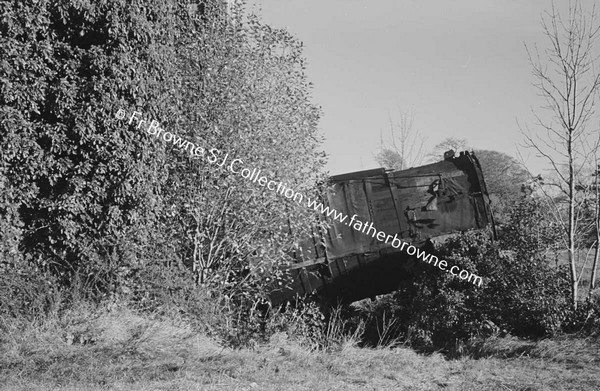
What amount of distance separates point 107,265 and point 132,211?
0.86 meters

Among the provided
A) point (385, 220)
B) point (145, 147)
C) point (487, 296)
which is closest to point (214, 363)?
point (145, 147)

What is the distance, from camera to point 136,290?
28.1 feet

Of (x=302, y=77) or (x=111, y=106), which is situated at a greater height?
(x=302, y=77)

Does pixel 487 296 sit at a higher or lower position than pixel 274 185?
lower

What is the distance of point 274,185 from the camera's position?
948 cm

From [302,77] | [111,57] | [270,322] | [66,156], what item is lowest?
[270,322]

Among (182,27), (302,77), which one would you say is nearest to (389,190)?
(302,77)

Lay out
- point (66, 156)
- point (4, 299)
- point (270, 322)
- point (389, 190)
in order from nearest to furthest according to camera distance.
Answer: point (4, 299) → point (66, 156) → point (270, 322) → point (389, 190)

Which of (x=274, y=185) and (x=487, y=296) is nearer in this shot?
(x=274, y=185)

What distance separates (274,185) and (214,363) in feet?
10.6

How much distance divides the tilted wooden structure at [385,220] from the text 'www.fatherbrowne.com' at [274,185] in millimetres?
114

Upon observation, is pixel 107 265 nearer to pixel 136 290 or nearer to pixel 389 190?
pixel 136 290

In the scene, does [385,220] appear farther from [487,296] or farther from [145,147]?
[145,147]

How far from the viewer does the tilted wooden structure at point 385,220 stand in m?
11.6
